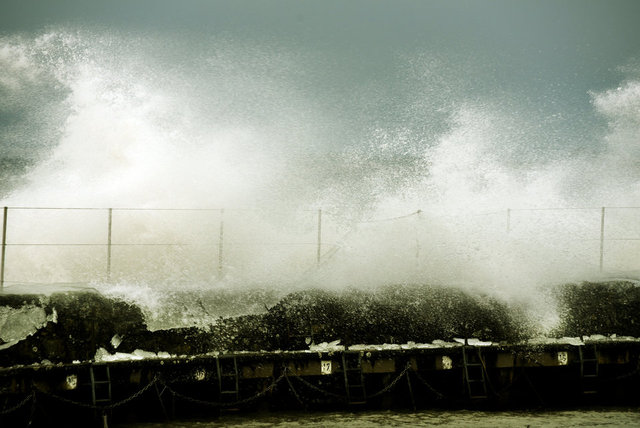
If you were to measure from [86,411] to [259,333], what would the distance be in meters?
2.89

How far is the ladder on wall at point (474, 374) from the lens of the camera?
9242mm

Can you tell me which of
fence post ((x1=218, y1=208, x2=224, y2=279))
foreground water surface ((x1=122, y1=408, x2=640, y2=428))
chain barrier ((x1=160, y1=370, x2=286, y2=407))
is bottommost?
foreground water surface ((x1=122, y1=408, x2=640, y2=428))

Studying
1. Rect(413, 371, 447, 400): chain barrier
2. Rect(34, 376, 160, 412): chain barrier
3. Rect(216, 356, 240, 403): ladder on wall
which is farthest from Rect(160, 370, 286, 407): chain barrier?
Rect(413, 371, 447, 400): chain barrier

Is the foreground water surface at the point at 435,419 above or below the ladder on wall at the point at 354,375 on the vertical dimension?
below

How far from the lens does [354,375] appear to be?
9203mm

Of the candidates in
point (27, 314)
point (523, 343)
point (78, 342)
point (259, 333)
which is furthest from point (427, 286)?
point (27, 314)

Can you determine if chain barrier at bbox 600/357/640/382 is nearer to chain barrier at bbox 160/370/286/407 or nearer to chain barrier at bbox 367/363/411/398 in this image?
chain barrier at bbox 367/363/411/398

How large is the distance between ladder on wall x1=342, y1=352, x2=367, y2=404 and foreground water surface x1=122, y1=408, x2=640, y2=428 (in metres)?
0.39

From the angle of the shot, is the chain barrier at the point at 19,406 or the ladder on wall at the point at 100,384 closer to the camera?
the chain barrier at the point at 19,406

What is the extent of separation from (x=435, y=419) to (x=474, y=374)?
1.51 metres

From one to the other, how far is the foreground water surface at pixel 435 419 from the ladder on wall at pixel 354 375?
390mm

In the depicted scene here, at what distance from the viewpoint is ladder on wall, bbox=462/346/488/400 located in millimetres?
9242

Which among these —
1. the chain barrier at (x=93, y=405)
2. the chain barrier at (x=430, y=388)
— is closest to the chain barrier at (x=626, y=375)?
the chain barrier at (x=430, y=388)

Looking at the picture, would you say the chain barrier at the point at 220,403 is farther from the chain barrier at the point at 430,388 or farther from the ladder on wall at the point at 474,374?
the ladder on wall at the point at 474,374
